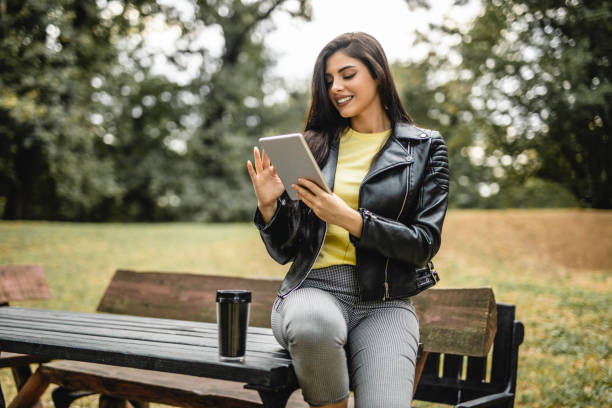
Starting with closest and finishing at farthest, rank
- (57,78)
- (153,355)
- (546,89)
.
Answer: (153,355)
(546,89)
(57,78)

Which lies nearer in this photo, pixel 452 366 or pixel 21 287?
pixel 452 366

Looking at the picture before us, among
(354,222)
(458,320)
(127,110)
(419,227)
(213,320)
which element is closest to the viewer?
(354,222)

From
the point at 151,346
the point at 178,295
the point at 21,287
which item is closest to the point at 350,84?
the point at 151,346

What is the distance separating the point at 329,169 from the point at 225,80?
19.4 m

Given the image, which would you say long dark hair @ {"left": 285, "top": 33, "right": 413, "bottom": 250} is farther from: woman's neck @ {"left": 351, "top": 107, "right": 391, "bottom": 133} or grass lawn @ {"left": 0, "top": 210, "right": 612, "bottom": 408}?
grass lawn @ {"left": 0, "top": 210, "right": 612, "bottom": 408}

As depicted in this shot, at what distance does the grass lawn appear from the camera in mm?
4922

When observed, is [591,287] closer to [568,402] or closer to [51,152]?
[568,402]

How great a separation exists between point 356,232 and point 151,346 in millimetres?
803

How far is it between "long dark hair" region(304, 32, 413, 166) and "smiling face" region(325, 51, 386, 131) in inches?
0.8

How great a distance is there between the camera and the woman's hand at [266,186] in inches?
84.7

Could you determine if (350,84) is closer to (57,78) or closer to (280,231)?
(280,231)

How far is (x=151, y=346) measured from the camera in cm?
197

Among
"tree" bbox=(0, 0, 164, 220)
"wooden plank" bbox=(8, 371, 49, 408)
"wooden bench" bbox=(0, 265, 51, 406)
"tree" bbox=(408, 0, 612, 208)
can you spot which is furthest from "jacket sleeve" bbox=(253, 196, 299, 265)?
"tree" bbox=(0, 0, 164, 220)

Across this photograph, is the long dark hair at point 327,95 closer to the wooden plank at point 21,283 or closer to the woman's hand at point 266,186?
the woman's hand at point 266,186
